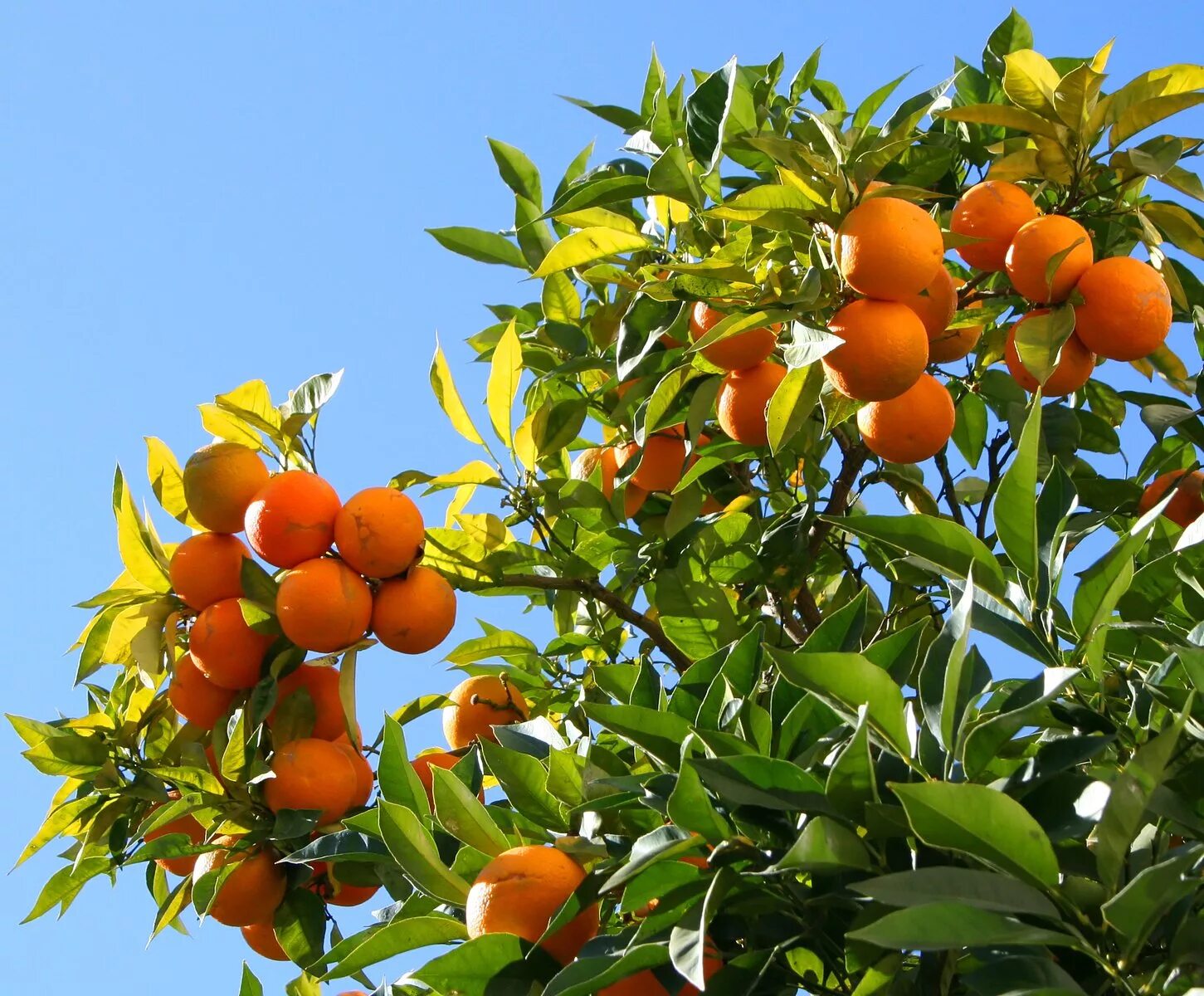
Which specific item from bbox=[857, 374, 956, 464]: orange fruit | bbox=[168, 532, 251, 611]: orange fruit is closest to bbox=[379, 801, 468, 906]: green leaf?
bbox=[168, 532, 251, 611]: orange fruit

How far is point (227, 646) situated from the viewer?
1839 mm

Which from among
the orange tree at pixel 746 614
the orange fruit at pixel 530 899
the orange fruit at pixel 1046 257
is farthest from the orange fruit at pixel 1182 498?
the orange fruit at pixel 530 899

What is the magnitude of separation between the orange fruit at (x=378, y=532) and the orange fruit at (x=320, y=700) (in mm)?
202

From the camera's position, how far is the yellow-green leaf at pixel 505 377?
202 centimetres

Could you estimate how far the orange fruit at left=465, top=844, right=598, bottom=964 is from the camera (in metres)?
1.23

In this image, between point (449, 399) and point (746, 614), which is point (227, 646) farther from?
point (746, 614)

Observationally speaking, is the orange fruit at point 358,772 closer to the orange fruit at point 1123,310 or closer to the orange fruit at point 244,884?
the orange fruit at point 244,884

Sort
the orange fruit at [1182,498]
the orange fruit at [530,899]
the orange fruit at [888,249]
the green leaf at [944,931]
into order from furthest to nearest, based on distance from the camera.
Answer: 1. the orange fruit at [1182,498]
2. the orange fruit at [888,249]
3. the orange fruit at [530,899]
4. the green leaf at [944,931]

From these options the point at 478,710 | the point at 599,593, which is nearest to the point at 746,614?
the point at 599,593

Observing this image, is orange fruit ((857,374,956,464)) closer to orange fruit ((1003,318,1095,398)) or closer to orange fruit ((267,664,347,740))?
orange fruit ((1003,318,1095,398))

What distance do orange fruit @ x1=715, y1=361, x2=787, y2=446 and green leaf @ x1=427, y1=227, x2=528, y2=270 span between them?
70cm

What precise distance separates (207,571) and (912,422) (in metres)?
1.01

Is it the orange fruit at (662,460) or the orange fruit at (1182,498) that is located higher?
the orange fruit at (662,460)

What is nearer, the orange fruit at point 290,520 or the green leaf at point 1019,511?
the green leaf at point 1019,511
